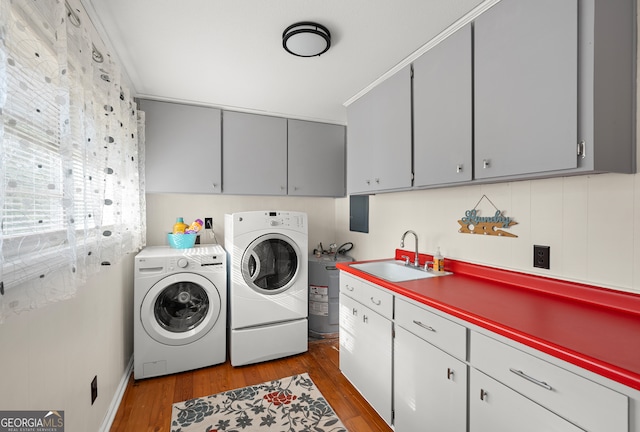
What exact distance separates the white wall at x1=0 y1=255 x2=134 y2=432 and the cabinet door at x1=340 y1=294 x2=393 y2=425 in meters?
1.51

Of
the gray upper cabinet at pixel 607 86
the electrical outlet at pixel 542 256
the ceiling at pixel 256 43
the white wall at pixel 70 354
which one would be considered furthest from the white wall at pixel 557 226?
the white wall at pixel 70 354

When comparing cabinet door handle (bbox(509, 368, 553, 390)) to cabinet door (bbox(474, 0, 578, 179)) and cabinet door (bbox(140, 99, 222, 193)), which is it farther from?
cabinet door (bbox(140, 99, 222, 193))

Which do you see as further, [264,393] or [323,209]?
[323,209]

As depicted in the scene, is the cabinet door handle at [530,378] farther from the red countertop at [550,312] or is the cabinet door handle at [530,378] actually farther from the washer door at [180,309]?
the washer door at [180,309]

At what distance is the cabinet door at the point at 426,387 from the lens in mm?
1235

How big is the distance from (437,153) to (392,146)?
1.32ft

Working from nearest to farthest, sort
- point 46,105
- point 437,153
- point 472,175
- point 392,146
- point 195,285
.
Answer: point 46,105 < point 472,175 < point 437,153 < point 392,146 < point 195,285

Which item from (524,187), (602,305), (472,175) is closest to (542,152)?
(472,175)

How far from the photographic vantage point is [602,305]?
1.23 meters

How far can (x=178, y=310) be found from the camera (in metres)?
2.41

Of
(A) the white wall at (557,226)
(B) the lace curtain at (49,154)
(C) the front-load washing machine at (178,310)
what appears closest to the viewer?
(B) the lace curtain at (49,154)

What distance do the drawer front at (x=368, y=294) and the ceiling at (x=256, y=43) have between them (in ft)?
4.81

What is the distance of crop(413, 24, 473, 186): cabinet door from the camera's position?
1.52 metres

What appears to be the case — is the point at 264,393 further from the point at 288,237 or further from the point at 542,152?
the point at 542,152
